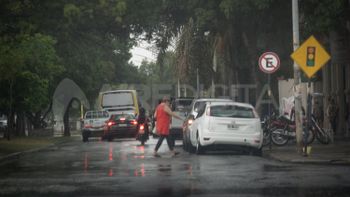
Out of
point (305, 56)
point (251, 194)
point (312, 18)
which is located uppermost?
point (312, 18)

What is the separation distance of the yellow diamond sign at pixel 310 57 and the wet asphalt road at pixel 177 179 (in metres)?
3.18

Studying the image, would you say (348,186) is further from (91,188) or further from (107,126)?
(107,126)

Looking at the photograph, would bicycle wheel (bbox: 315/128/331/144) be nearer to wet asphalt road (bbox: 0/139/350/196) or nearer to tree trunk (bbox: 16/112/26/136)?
wet asphalt road (bbox: 0/139/350/196)

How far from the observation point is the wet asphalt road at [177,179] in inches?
529

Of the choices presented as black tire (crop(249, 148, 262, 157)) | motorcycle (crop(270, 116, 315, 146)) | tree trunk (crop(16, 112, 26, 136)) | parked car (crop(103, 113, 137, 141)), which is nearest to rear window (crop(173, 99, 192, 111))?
parked car (crop(103, 113, 137, 141))

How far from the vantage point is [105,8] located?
45719mm

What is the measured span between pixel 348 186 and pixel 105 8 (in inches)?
1308

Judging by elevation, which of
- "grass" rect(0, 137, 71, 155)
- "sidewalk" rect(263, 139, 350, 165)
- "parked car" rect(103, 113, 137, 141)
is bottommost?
"sidewalk" rect(263, 139, 350, 165)

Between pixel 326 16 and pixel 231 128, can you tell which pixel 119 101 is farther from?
pixel 231 128

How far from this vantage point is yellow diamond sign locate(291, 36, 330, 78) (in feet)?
74.5

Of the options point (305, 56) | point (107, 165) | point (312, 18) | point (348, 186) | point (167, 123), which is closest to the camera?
point (348, 186)

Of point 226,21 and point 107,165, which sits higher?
point 226,21

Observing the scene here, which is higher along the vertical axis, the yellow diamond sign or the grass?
the yellow diamond sign

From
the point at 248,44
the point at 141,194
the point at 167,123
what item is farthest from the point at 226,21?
the point at 141,194
